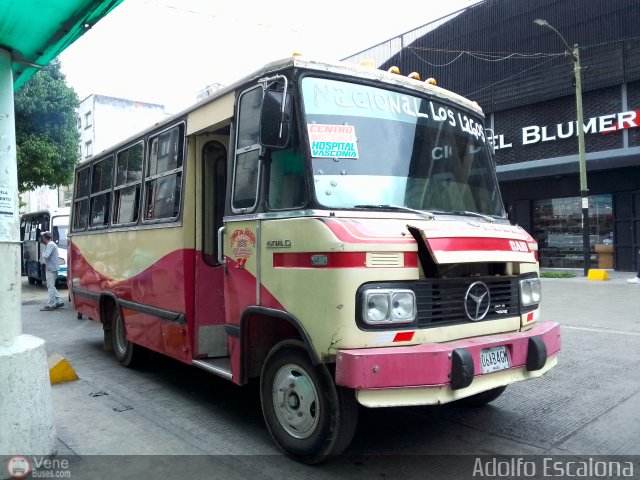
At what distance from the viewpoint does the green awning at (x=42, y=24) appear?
133 inches

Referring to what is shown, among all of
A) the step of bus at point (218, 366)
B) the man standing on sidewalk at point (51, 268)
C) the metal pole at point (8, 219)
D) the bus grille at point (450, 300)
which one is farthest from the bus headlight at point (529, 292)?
the man standing on sidewalk at point (51, 268)

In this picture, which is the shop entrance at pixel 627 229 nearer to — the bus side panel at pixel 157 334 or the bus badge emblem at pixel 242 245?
the bus side panel at pixel 157 334

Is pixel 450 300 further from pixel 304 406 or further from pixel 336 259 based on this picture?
pixel 304 406

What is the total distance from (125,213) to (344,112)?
148 inches

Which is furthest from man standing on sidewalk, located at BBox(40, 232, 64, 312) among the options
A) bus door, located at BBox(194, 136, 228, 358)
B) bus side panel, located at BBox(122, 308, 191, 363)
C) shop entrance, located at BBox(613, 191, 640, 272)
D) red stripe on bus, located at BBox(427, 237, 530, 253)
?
shop entrance, located at BBox(613, 191, 640, 272)

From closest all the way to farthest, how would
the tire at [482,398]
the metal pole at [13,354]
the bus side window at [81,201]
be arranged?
1. the metal pole at [13,354]
2. the tire at [482,398]
3. the bus side window at [81,201]

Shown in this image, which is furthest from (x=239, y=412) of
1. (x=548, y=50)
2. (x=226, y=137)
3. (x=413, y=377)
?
(x=548, y=50)

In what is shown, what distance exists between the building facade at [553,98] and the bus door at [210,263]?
1655cm

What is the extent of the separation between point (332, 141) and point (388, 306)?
3.98ft

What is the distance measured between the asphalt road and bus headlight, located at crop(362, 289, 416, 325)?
3.59ft

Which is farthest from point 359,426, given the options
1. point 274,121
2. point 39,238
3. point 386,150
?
point 39,238

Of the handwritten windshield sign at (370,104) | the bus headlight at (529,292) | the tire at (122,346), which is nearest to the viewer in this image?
the handwritten windshield sign at (370,104)

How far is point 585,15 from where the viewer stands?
757 inches

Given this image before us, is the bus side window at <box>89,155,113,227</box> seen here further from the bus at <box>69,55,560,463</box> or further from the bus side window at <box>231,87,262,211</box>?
the bus side window at <box>231,87,262,211</box>
